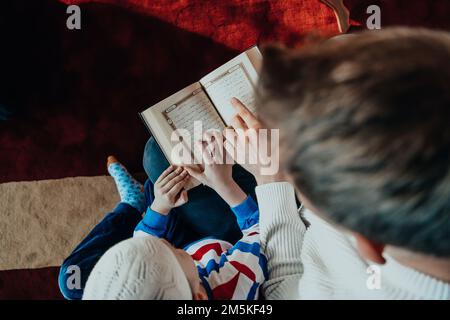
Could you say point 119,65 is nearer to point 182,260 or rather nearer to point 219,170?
point 219,170

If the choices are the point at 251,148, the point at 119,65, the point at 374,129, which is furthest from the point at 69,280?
the point at 374,129

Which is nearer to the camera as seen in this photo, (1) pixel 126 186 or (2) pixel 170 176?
(2) pixel 170 176

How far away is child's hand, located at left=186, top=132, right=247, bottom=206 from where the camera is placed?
2.82 ft

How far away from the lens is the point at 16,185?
1.20 meters

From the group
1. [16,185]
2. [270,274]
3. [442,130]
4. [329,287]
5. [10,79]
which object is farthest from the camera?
[16,185]

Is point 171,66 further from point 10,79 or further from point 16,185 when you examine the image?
point 16,185

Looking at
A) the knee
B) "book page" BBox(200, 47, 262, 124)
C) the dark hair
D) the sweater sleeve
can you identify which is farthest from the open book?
the dark hair

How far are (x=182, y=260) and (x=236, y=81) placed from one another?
0.43 metres

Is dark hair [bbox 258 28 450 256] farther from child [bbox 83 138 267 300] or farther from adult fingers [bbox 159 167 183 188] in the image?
adult fingers [bbox 159 167 183 188]

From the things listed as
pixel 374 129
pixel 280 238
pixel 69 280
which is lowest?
pixel 69 280

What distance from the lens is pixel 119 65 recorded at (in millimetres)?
1246

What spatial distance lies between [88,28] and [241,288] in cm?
97

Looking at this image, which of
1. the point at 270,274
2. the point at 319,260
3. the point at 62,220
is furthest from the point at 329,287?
the point at 62,220

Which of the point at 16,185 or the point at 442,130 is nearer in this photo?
the point at 442,130
